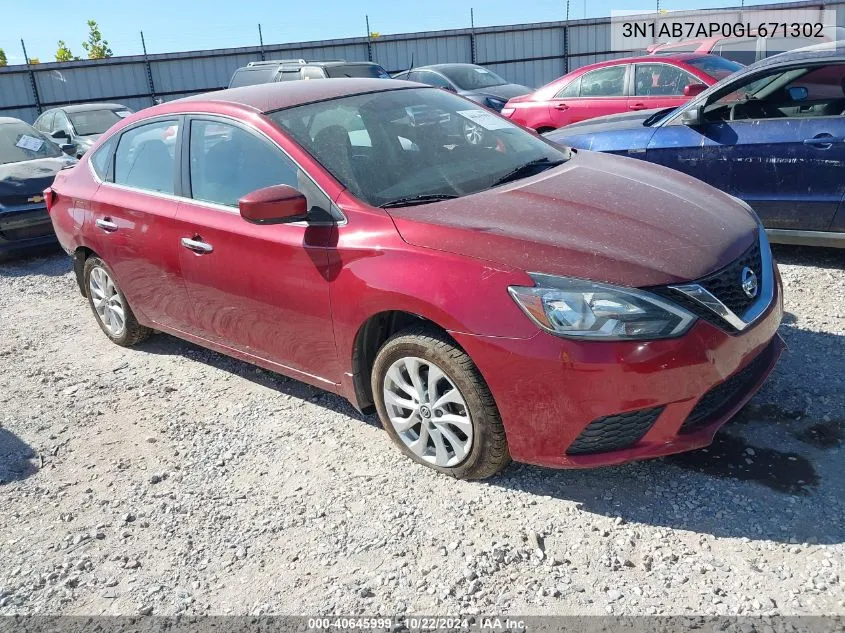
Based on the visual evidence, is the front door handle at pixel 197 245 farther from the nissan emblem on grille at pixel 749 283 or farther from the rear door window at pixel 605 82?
the rear door window at pixel 605 82

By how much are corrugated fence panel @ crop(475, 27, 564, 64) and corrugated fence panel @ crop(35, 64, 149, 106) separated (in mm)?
10363

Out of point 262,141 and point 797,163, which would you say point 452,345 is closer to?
point 262,141

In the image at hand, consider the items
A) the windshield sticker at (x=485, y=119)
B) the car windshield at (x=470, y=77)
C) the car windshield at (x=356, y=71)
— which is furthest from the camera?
the car windshield at (x=470, y=77)

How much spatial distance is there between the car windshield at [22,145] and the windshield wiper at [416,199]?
7.24m

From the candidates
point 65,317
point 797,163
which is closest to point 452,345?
point 797,163

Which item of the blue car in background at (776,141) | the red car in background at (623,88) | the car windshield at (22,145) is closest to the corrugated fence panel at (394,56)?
the car windshield at (22,145)

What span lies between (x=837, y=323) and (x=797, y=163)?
1303 mm

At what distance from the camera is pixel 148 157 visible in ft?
14.6

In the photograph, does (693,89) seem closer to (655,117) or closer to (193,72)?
(655,117)

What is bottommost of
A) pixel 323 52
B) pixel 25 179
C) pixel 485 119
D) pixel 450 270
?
pixel 25 179

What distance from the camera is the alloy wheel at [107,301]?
4992mm

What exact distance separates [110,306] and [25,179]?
3.98 metres

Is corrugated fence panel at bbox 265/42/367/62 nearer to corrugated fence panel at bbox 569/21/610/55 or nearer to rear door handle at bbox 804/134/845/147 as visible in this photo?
corrugated fence panel at bbox 569/21/610/55

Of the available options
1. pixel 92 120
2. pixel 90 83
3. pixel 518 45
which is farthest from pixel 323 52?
pixel 92 120
